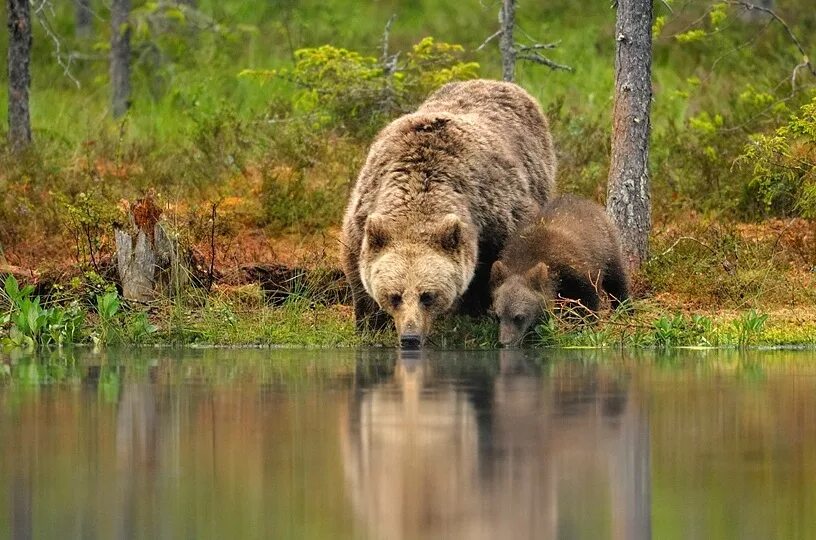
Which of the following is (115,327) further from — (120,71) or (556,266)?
Result: (120,71)

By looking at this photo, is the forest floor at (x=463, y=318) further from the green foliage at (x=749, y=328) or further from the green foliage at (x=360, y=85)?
the green foliage at (x=360, y=85)

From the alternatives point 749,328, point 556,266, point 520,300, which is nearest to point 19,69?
point 556,266

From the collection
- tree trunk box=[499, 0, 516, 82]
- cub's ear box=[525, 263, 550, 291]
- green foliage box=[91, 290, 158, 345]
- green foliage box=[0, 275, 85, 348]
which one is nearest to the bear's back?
cub's ear box=[525, 263, 550, 291]

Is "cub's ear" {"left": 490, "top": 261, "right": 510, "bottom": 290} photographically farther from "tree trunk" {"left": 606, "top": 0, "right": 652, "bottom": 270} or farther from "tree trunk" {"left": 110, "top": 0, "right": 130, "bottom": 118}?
"tree trunk" {"left": 110, "top": 0, "right": 130, "bottom": 118}

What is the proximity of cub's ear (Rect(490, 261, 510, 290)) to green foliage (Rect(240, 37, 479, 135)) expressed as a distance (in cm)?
702

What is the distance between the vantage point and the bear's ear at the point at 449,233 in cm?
1209

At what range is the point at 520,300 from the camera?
1205cm

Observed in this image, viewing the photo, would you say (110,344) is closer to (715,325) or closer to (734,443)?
(715,325)

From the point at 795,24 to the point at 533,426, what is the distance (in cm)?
2329

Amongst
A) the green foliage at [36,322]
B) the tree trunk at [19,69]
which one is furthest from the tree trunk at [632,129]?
the tree trunk at [19,69]

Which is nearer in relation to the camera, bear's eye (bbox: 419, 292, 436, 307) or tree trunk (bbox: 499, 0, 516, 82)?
bear's eye (bbox: 419, 292, 436, 307)

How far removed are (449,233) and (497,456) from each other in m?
5.39

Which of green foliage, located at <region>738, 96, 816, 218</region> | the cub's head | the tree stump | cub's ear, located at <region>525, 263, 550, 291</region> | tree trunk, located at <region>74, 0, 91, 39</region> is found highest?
tree trunk, located at <region>74, 0, 91, 39</region>

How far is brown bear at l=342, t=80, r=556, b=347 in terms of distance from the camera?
473 inches
